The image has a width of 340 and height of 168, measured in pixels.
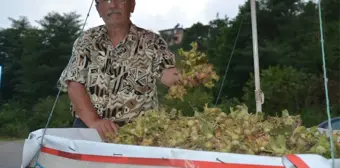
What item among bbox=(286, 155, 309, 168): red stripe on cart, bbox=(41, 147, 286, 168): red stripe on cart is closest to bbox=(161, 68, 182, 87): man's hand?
bbox=(41, 147, 286, 168): red stripe on cart

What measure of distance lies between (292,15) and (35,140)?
16.8 metres

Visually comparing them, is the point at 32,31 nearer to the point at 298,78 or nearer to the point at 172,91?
the point at 298,78

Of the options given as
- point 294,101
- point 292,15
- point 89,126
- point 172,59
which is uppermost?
point 292,15

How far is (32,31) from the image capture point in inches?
1107

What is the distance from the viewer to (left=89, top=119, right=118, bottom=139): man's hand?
309cm

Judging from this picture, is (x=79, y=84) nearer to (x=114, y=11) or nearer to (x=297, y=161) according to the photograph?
(x=114, y=11)

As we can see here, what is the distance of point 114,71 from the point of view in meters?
3.34

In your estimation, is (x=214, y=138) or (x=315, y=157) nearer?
(x=315, y=157)

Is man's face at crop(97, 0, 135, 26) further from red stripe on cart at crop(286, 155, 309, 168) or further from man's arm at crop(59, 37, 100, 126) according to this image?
red stripe on cart at crop(286, 155, 309, 168)

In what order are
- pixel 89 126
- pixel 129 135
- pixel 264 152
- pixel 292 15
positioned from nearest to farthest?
pixel 264 152 < pixel 129 135 < pixel 89 126 < pixel 292 15

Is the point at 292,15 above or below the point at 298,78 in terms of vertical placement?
above

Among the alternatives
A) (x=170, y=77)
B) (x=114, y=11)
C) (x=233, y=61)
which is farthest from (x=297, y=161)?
(x=233, y=61)

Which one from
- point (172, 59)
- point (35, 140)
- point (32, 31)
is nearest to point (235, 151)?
point (35, 140)

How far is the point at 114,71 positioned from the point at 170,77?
0.37m
